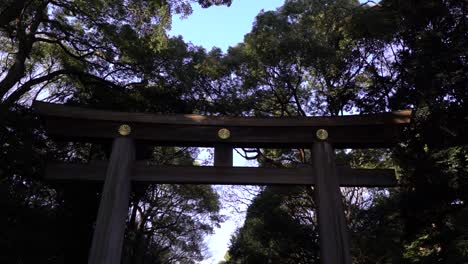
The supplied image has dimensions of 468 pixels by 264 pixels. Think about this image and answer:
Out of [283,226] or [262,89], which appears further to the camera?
[283,226]

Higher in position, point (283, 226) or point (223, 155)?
point (283, 226)

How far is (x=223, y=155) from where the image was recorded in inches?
281

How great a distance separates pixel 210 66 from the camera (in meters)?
13.1

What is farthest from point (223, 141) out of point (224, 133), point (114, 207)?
point (114, 207)

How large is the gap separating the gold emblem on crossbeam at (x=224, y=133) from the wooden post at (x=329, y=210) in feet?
5.25

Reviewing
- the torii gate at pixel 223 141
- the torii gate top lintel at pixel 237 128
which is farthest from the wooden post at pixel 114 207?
the torii gate top lintel at pixel 237 128

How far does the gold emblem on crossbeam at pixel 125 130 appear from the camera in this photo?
6.95 meters

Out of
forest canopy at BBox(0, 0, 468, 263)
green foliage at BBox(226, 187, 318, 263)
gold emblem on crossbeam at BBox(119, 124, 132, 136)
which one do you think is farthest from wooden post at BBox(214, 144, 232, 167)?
green foliage at BBox(226, 187, 318, 263)

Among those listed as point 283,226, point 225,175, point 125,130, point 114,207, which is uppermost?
point 283,226

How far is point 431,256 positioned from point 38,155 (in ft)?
32.2

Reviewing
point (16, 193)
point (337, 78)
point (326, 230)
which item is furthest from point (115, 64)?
point (326, 230)

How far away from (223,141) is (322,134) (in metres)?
1.84

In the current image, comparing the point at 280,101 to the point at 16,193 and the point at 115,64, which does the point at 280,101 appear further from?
the point at 16,193

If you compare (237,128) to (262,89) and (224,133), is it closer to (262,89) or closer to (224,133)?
(224,133)
